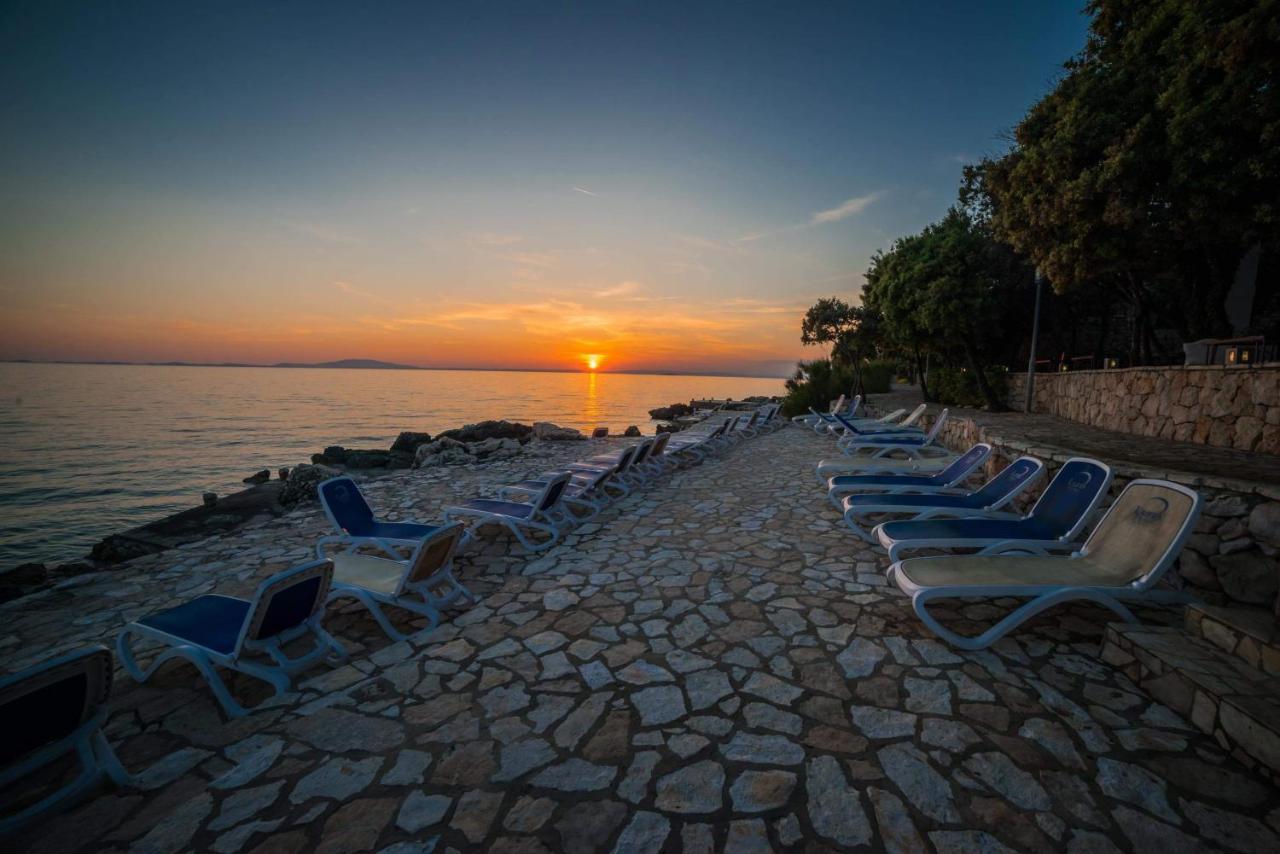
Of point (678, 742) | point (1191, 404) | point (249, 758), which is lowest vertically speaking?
point (249, 758)

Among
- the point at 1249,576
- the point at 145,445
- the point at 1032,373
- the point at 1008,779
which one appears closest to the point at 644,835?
the point at 1008,779

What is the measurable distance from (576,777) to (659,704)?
69cm

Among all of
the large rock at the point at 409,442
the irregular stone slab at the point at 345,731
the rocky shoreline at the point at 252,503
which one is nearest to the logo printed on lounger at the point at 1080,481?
the irregular stone slab at the point at 345,731

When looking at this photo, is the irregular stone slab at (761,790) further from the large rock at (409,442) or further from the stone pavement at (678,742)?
the large rock at (409,442)

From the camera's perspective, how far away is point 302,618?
3299 millimetres

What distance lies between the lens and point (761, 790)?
91.0 inches

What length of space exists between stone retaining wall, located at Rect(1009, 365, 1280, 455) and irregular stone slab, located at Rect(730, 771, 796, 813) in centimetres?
960

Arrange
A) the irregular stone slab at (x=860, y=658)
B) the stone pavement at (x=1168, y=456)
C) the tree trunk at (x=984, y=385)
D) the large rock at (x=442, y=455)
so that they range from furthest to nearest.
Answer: the tree trunk at (x=984, y=385) < the large rock at (x=442, y=455) < the stone pavement at (x=1168, y=456) < the irregular stone slab at (x=860, y=658)

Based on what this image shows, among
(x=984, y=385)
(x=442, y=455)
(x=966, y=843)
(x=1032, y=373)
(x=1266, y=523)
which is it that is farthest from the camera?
(x=984, y=385)

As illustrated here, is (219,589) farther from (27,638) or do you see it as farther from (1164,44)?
(1164,44)

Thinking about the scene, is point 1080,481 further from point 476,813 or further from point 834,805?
point 476,813

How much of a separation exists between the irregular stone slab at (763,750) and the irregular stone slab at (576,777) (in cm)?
62

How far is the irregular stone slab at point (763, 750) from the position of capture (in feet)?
8.16

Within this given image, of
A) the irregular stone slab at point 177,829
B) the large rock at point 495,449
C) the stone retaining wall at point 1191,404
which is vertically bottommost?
the large rock at point 495,449
